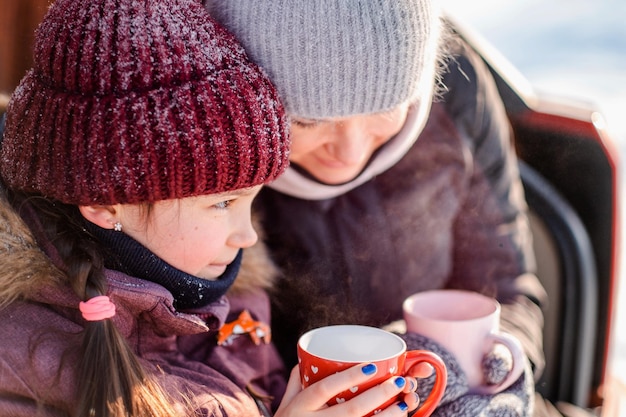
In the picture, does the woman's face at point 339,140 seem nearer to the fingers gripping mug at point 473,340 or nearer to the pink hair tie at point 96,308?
the fingers gripping mug at point 473,340

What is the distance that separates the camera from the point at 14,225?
103 cm

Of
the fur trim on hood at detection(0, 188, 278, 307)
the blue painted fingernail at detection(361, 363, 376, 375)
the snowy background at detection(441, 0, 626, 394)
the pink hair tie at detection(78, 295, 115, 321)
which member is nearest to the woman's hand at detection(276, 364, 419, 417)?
the blue painted fingernail at detection(361, 363, 376, 375)

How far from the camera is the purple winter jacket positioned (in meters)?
0.96

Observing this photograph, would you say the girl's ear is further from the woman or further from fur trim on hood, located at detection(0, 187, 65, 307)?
the woman

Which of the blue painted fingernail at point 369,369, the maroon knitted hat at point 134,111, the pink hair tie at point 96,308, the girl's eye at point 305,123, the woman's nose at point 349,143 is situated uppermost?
the maroon knitted hat at point 134,111

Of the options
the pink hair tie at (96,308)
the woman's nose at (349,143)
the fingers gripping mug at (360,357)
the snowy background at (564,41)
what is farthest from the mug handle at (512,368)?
the snowy background at (564,41)

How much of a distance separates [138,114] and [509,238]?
2.99 feet

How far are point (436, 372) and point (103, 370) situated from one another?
1.38ft

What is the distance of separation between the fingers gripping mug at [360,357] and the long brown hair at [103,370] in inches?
7.3

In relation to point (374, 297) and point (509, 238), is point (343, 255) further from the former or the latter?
point (509, 238)

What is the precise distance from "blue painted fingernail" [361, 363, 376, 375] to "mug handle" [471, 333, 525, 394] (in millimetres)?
244

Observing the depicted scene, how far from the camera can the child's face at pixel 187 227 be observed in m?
1.03

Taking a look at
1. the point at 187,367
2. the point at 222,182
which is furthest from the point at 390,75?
the point at 187,367

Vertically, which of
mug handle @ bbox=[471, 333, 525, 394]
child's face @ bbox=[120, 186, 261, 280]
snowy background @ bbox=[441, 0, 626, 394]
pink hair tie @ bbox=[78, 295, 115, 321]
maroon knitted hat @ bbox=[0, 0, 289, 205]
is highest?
maroon knitted hat @ bbox=[0, 0, 289, 205]
